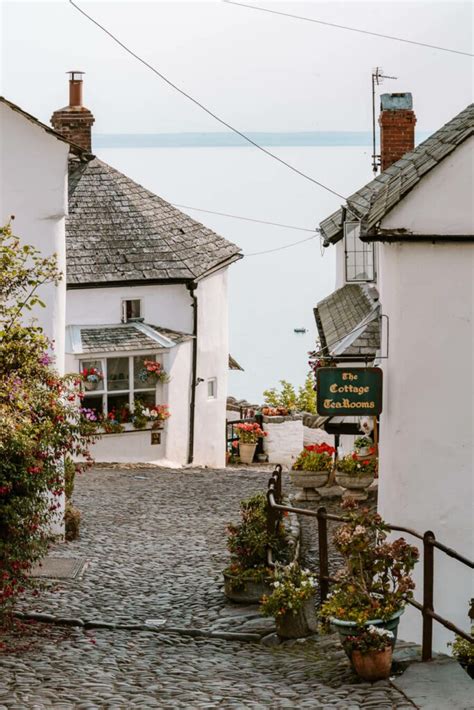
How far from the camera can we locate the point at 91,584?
47.1 feet

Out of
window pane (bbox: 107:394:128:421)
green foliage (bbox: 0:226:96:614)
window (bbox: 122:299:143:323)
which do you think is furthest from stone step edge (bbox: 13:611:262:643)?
window (bbox: 122:299:143:323)

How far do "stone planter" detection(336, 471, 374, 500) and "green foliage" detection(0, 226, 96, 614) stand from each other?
229 inches

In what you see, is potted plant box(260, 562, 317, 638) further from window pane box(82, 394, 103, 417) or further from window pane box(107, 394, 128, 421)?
window pane box(107, 394, 128, 421)

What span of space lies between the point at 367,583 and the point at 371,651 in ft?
2.43

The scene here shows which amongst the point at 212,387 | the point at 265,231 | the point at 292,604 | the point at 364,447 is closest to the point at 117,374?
the point at 212,387

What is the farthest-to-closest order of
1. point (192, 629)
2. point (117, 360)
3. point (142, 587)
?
point (117, 360)
point (142, 587)
point (192, 629)

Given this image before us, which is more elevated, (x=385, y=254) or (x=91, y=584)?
(x=385, y=254)

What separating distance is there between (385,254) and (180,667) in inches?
171

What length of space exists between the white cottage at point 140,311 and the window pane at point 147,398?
0.9 inches

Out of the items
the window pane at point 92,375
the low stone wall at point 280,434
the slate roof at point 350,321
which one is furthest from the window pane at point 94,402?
the low stone wall at point 280,434

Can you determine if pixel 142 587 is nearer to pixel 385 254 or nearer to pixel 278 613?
pixel 278 613

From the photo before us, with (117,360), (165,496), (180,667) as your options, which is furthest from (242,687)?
(117,360)

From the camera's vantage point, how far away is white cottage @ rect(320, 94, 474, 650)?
1101 cm

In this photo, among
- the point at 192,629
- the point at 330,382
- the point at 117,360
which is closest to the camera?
the point at 330,382
